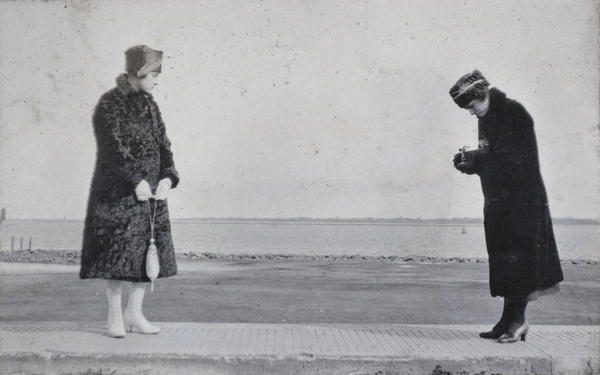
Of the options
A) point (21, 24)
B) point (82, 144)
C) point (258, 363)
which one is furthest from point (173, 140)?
point (258, 363)

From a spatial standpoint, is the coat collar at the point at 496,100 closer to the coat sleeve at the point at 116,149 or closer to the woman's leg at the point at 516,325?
the woman's leg at the point at 516,325

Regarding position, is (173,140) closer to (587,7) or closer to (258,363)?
(258,363)

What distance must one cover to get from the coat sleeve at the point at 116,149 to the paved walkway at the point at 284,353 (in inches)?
49.5

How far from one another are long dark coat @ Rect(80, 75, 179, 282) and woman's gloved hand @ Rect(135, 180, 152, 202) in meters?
0.03

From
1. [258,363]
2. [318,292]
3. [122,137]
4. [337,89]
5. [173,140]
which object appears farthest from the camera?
[318,292]

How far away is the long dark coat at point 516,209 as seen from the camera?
562 centimetres

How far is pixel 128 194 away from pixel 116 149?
0.36m

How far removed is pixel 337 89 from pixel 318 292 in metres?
5.11

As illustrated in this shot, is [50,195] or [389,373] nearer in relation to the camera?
[389,373]

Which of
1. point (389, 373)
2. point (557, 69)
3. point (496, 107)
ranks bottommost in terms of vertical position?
point (389, 373)

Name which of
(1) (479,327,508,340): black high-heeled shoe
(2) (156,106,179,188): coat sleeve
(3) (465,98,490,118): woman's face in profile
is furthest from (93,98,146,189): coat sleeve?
(1) (479,327,508,340): black high-heeled shoe

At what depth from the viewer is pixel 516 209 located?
5676mm

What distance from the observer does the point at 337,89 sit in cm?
727

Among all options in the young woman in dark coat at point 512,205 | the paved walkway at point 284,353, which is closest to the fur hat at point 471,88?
the young woman in dark coat at point 512,205
